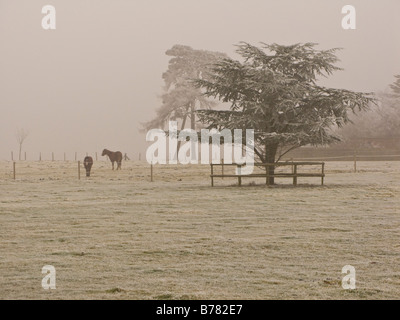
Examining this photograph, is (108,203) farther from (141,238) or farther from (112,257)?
(112,257)

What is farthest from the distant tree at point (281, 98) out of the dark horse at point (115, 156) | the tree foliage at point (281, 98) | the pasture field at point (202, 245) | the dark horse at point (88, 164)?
the dark horse at point (115, 156)

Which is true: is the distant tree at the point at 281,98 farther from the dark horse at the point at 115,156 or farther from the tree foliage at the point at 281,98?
the dark horse at the point at 115,156

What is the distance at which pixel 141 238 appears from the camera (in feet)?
47.1

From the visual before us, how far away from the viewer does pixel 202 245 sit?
13203mm

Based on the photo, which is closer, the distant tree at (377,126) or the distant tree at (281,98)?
the distant tree at (281,98)

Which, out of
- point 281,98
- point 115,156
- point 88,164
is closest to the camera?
point 281,98

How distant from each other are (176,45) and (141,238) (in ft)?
165

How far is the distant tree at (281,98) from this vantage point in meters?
29.8

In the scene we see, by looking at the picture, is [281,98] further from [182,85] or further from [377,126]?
[377,126]

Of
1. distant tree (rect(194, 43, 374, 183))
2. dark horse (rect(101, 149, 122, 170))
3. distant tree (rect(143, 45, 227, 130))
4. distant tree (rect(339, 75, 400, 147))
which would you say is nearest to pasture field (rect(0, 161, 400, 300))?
distant tree (rect(194, 43, 374, 183))

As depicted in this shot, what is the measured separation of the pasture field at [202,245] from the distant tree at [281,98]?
488cm

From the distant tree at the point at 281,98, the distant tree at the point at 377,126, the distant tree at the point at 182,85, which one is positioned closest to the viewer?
the distant tree at the point at 281,98

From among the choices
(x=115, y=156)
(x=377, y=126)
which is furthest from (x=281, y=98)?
(x=377, y=126)

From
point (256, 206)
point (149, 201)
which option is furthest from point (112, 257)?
point (149, 201)
